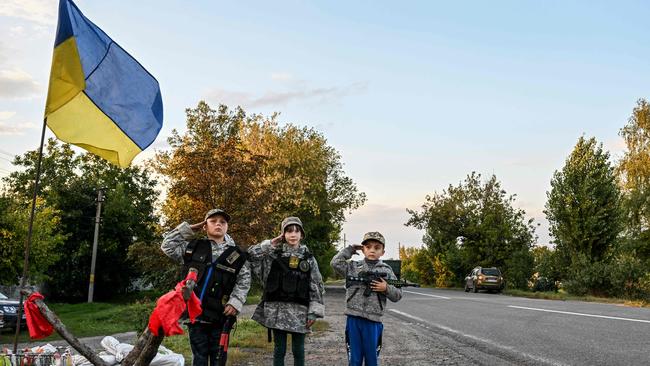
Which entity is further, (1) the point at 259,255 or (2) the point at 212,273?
(1) the point at 259,255

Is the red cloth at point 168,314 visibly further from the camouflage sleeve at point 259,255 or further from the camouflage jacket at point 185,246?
the camouflage sleeve at point 259,255

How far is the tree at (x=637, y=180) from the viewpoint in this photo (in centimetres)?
4497

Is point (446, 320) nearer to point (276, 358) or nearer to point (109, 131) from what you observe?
point (276, 358)

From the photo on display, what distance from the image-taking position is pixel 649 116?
4772cm

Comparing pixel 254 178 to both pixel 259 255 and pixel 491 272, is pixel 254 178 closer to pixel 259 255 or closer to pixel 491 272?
pixel 259 255

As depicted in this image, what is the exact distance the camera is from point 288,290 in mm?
5859

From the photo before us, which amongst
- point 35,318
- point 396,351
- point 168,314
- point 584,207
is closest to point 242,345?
point 396,351

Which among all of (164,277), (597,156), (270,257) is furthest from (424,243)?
(270,257)

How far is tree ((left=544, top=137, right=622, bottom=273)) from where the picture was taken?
32250 mm

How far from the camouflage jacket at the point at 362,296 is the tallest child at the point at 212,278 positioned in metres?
1.13

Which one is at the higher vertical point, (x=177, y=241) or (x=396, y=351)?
(x=177, y=241)

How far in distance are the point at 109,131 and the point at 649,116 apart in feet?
166

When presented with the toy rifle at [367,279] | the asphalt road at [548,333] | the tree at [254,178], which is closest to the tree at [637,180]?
the tree at [254,178]

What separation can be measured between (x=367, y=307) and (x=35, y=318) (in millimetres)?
3106
